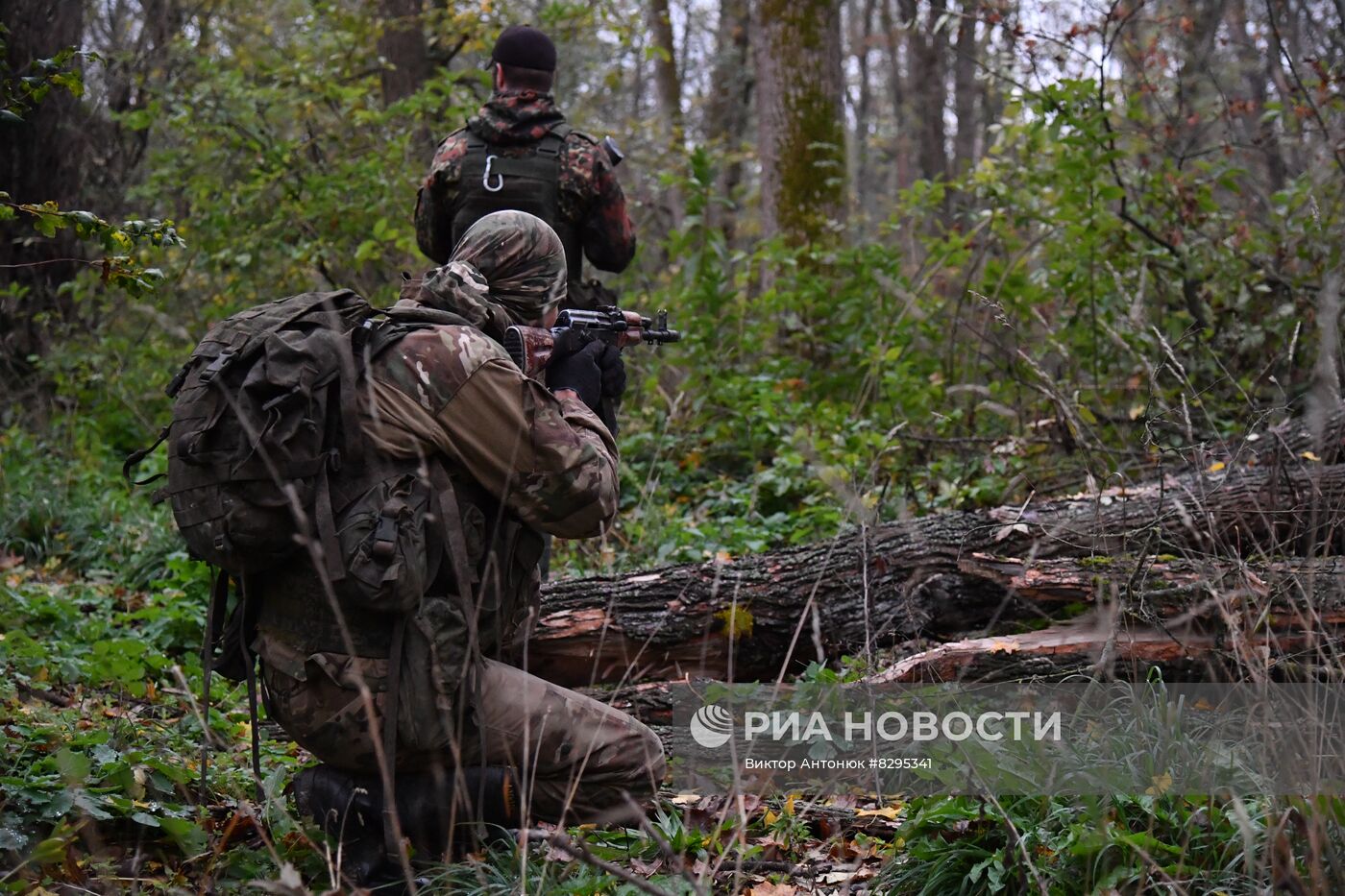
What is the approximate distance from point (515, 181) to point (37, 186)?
589 centimetres

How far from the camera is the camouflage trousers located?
286 cm

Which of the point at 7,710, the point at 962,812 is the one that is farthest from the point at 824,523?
the point at 7,710

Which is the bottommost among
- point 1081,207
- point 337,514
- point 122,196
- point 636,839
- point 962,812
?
point 636,839

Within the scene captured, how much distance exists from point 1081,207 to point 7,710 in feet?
18.5

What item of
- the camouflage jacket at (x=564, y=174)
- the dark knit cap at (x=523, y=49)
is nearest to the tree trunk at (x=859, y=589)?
the camouflage jacket at (x=564, y=174)

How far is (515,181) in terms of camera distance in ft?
16.7

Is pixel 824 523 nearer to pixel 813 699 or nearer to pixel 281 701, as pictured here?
pixel 813 699

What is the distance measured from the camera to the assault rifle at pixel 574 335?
3332mm

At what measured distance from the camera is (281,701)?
9.76 ft

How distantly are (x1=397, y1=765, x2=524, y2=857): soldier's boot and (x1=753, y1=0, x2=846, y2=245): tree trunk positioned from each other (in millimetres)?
6186

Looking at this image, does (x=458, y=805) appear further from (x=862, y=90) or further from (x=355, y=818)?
(x=862, y=90)

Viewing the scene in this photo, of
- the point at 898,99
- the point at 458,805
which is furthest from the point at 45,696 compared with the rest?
the point at 898,99

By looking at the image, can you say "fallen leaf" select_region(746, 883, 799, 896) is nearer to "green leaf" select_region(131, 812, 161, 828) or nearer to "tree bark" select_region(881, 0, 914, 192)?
"green leaf" select_region(131, 812, 161, 828)

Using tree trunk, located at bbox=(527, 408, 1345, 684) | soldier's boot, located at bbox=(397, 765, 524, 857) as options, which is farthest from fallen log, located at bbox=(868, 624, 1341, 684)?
soldier's boot, located at bbox=(397, 765, 524, 857)
